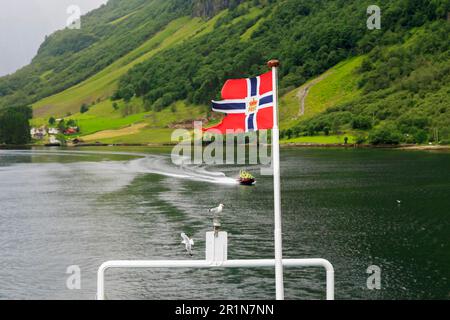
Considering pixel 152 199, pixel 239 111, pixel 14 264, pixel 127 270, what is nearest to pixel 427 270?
pixel 127 270

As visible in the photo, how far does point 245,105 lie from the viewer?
62.1 ft

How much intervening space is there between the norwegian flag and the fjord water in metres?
23.2

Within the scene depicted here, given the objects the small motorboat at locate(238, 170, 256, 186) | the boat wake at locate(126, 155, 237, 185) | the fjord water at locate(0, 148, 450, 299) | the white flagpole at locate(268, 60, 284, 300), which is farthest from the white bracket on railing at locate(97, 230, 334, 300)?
the boat wake at locate(126, 155, 237, 185)

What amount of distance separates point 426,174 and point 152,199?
5762 cm

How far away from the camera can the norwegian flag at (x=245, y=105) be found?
729 inches

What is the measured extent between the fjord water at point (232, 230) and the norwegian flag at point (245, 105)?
2317 centimetres

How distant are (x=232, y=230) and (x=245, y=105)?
4470 centimetres

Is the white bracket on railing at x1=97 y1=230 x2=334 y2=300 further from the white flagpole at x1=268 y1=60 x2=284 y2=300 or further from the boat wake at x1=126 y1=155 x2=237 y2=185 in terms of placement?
the boat wake at x1=126 y1=155 x2=237 y2=185

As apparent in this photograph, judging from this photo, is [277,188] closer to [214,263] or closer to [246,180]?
[214,263]

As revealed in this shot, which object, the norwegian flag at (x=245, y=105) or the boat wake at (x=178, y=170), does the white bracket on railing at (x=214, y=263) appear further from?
the boat wake at (x=178, y=170)

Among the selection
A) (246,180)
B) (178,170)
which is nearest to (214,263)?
(246,180)
